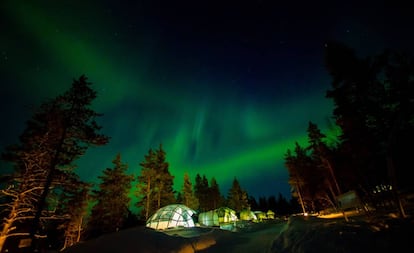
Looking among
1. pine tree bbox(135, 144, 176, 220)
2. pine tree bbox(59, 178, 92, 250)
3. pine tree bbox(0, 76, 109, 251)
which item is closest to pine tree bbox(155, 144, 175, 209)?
pine tree bbox(135, 144, 176, 220)

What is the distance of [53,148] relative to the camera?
13852 mm

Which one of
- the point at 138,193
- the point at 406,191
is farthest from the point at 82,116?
the point at 406,191

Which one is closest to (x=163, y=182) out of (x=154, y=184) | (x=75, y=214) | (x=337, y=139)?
(x=154, y=184)

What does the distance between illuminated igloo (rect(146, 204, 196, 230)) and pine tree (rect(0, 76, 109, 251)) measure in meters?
14.6

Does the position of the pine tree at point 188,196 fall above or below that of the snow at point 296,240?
above

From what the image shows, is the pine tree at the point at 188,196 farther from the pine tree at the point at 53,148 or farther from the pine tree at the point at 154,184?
the pine tree at the point at 53,148

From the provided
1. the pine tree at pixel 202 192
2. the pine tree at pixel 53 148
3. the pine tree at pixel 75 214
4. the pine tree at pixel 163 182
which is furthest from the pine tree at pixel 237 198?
the pine tree at pixel 53 148

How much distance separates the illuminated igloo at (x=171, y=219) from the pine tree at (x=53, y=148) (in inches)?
575

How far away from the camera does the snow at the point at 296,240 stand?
6.07 meters

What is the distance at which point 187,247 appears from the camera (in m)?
13.3

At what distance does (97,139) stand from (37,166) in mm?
3946

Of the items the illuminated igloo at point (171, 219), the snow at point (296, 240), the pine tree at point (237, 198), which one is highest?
the pine tree at point (237, 198)

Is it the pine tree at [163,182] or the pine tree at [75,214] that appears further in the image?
the pine tree at [163,182]

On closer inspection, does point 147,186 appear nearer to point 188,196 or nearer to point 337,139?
point 188,196
